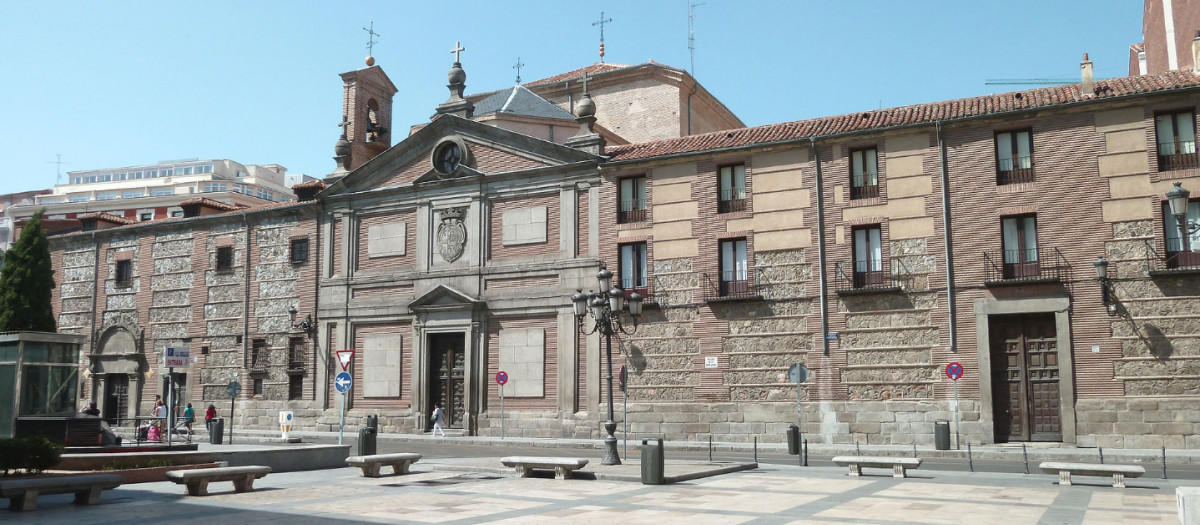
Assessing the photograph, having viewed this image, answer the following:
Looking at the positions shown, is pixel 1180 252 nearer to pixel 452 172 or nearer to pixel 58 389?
pixel 452 172

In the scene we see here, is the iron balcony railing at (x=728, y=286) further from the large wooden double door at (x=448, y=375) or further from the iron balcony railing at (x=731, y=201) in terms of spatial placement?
the large wooden double door at (x=448, y=375)

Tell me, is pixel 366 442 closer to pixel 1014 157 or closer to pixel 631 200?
pixel 631 200

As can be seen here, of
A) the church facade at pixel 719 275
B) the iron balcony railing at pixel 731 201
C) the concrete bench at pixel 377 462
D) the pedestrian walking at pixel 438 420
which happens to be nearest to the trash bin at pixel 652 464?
the concrete bench at pixel 377 462

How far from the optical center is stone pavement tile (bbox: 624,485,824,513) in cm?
1314

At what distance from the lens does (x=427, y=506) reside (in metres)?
13.5

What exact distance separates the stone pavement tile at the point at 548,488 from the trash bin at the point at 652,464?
201mm

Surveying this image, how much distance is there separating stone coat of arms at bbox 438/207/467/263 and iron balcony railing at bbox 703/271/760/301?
358 inches

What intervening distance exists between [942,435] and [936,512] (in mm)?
12337

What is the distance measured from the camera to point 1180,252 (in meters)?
23.7

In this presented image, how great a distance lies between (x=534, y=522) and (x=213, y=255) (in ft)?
102

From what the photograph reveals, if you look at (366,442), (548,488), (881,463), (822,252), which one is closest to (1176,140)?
(822,252)

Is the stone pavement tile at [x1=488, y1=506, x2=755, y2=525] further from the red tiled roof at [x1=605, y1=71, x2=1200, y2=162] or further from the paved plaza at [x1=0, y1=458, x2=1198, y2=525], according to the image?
the red tiled roof at [x1=605, y1=71, x2=1200, y2=162]

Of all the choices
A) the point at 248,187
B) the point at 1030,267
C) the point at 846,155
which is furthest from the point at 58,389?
the point at 248,187

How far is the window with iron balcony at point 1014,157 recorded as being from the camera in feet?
84.6
